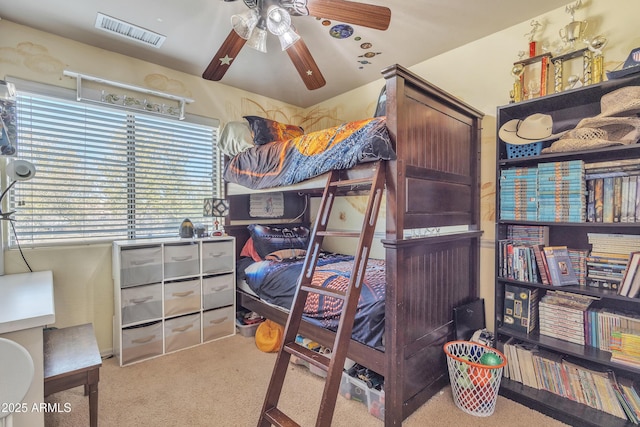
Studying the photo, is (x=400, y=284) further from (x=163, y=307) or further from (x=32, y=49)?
(x=32, y=49)

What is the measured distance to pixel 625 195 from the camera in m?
1.76

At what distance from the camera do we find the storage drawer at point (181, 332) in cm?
266

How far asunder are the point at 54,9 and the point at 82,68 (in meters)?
0.49

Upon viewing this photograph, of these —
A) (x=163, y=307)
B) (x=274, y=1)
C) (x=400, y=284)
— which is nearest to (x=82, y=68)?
(x=274, y=1)

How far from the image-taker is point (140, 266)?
2.54 metres

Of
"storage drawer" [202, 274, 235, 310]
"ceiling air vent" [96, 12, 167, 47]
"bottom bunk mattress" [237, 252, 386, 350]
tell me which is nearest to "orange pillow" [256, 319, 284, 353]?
"bottom bunk mattress" [237, 252, 386, 350]

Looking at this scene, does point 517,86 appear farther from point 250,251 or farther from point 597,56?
point 250,251

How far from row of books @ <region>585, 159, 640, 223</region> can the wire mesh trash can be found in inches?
42.1

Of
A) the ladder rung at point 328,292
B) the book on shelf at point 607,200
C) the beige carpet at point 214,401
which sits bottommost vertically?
the beige carpet at point 214,401

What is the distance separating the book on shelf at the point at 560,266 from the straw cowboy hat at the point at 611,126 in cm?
64

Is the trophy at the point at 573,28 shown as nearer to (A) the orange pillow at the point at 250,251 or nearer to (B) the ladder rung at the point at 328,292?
(B) the ladder rung at the point at 328,292

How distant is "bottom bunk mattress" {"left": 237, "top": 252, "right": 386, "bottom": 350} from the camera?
1820 millimetres

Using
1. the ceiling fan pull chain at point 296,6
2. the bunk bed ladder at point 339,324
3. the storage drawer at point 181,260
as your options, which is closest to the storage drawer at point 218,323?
the storage drawer at point 181,260

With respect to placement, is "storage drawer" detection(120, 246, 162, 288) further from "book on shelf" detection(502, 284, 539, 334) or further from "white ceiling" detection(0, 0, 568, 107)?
"book on shelf" detection(502, 284, 539, 334)
